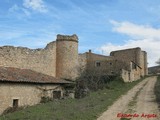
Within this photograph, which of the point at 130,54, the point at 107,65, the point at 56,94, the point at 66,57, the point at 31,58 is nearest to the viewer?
the point at 56,94

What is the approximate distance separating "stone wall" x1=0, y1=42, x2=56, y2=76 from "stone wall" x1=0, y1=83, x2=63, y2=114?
3478 mm

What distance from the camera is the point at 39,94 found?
21.6m

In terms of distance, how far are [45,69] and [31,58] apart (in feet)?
7.92

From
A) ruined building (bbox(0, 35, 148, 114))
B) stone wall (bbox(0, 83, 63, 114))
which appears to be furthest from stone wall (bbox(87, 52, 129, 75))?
stone wall (bbox(0, 83, 63, 114))

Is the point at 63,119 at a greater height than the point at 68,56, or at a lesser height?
lesser

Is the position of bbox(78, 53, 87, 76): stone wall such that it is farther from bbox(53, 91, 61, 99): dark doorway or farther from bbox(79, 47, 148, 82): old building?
bbox(53, 91, 61, 99): dark doorway

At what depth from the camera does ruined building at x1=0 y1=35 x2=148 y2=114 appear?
19.3m

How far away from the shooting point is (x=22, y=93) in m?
19.7

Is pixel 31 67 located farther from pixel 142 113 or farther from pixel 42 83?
pixel 142 113

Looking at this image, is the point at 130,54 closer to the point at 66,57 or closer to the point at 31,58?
the point at 66,57

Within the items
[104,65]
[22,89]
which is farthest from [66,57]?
[22,89]

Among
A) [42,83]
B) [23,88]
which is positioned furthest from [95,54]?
[23,88]

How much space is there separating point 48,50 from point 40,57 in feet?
5.51

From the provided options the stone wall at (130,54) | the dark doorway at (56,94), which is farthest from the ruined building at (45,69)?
the stone wall at (130,54)
